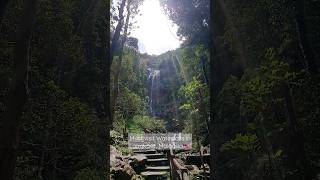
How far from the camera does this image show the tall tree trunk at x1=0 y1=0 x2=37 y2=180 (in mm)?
4832

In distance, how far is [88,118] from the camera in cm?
756

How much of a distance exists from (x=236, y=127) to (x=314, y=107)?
3969 mm

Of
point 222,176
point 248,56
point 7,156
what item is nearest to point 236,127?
point 222,176

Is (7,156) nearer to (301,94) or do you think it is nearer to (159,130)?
(301,94)

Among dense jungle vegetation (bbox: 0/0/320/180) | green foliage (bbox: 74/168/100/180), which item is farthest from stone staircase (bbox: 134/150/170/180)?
green foliage (bbox: 74/168/100/180)

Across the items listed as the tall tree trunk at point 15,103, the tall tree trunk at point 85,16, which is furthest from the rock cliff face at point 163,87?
the tall tree trunk at point 15,103

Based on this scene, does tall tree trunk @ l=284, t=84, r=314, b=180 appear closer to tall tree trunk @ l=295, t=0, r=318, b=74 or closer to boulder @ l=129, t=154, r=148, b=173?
tall tree trunk @ l=295, t=0, r=318, b=74

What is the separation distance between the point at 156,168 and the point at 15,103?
1281cm

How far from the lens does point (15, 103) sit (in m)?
5.04

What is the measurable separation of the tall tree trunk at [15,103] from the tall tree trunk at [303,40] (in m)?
4.65

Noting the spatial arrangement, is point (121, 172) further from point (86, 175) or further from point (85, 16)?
point (85, 16)

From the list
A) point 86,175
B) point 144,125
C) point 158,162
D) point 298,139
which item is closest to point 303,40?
point 298,139

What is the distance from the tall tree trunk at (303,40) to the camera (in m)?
6.58

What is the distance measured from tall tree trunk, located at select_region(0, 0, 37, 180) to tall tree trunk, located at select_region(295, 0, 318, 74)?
4.65 m
